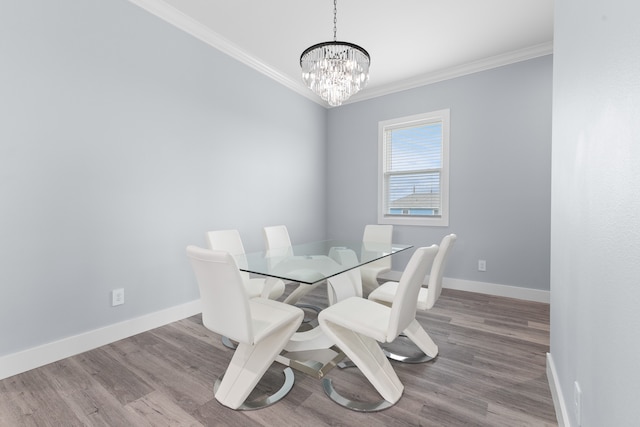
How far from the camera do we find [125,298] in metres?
2.41

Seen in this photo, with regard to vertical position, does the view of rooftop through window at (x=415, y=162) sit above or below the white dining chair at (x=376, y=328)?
above

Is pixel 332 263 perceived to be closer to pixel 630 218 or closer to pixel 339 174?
pixel 630 218

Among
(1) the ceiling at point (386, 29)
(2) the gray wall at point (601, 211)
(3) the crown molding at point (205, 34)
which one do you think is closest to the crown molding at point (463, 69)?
(1) the ceiling at point (386, 29)

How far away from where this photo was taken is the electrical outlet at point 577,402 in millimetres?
1066

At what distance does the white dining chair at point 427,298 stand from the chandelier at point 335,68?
54.4 inches

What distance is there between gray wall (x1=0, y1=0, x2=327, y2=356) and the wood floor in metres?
0.39

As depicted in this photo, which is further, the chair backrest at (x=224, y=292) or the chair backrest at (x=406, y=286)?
the chair backrest at (x=406, y=286)

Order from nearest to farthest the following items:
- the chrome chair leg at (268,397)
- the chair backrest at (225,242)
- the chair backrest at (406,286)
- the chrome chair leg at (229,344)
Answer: the chair backrest at (406,286) → the chrome chair leg at (268,397) → the chrome chair leg at (229,344) → the chair backrest at (225,242)

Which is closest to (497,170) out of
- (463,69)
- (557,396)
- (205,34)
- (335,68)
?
(463,69)

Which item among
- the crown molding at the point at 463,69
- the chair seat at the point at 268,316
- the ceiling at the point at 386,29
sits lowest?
the chair seat at the point at 268,316

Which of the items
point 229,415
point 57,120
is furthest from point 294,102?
point 229,415

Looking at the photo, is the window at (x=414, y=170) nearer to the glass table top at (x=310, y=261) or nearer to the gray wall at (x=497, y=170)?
the gray wall at (x=497, y=170)

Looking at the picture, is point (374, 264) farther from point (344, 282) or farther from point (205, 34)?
point (205, 34)

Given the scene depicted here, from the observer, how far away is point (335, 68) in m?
2.17
